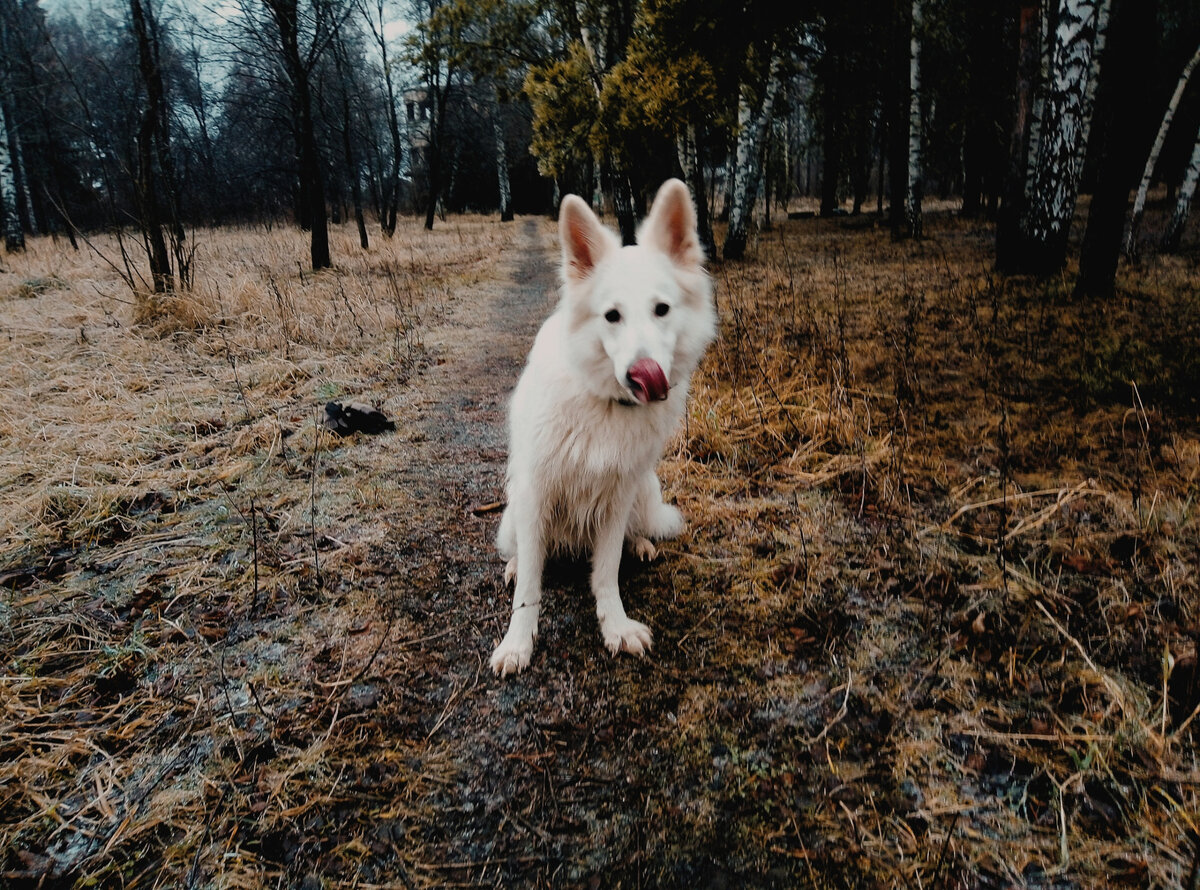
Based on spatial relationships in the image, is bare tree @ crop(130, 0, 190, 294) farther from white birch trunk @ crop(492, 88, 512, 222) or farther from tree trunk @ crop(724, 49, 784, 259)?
white birch trunk @ crop(492, 88, 512, 222)

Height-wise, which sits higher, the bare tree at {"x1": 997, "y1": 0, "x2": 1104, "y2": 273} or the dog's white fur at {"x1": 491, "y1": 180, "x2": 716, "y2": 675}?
the bare tree at {"x1": 997, "y1": 0, "x2": 1104, "y2": 273}

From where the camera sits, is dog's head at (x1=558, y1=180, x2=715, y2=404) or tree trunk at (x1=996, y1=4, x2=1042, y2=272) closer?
dog's head at (x1=558, y1=180, x2=715, y2=404)

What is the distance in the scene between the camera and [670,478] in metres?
3.36

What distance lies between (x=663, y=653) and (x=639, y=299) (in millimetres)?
1287

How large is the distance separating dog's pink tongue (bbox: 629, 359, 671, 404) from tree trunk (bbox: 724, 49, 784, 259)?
10090 millimetres

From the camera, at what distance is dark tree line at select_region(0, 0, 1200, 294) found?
19.5 ft

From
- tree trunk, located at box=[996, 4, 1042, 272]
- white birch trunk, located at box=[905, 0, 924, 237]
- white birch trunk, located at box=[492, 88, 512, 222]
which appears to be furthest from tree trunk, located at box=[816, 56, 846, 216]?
white birch trunk, located at box=[492, 88, 512, 222]

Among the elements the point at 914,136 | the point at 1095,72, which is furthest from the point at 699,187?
the point at 1095,72

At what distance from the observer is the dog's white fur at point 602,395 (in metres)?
1.98

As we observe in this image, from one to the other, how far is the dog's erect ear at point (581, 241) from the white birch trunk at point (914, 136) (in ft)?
40.9

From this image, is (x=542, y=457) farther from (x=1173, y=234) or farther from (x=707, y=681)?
(x=1173, y=234)

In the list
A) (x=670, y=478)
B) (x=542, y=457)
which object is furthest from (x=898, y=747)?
(x=670, y=478)

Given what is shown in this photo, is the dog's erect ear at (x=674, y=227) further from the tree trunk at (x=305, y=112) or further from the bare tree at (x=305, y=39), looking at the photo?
the bare tree at (x=305, y=39)

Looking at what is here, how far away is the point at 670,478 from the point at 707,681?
154cm
